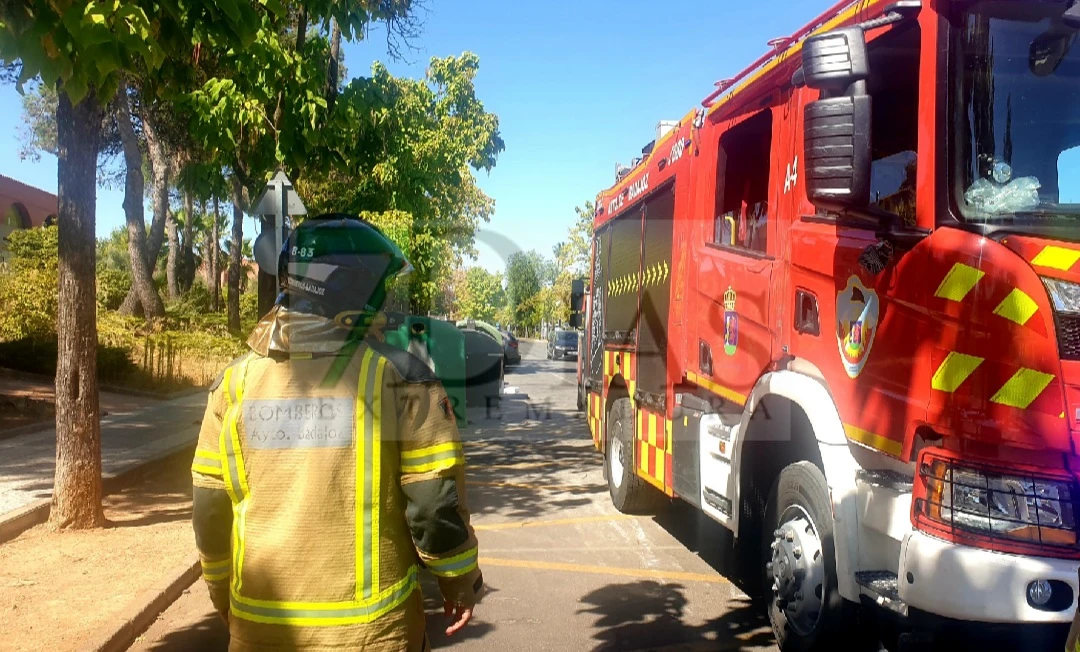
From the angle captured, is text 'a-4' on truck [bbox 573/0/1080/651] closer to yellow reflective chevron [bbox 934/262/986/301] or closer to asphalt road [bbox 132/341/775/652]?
yellow reflective chevron [bbox 934/262/986/301]

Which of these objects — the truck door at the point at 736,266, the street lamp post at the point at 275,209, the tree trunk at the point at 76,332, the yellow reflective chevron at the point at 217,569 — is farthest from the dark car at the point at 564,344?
the yellow reflective chevron at the point at 217,569

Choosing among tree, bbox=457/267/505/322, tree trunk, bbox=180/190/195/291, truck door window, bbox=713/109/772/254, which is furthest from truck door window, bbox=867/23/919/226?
tree trunk, bbox=180/190/195/291

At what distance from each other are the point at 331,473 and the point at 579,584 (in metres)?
3.85

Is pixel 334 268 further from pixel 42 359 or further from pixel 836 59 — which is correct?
pixel 42 359

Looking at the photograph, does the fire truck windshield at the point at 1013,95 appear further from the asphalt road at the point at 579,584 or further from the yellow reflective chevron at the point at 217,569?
the yellow reflective chevron at the point at 217,569

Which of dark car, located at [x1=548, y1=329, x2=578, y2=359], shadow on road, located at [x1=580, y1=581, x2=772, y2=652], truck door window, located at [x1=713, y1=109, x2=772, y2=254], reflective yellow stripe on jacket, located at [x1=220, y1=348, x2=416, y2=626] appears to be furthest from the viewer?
dark car, located at [x1=548, y1=329, x2=578, y2=359]

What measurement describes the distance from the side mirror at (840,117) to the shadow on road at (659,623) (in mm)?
2493

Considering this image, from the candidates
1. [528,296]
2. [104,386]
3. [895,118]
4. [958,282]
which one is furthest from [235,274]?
[958,282]

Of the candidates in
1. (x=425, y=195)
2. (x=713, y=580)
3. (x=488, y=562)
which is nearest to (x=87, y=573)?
(x=488, y=562)

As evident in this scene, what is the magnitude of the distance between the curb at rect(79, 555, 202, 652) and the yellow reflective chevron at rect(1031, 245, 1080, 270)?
4.43m

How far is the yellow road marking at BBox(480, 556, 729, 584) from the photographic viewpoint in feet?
19.3

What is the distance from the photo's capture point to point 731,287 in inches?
202

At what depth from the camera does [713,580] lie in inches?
230

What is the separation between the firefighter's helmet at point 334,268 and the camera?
7.59ft
